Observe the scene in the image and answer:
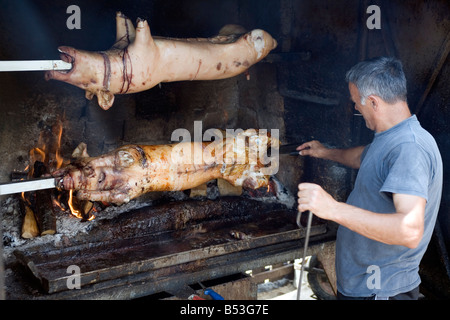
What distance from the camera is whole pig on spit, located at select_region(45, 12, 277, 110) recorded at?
2902 millimetres

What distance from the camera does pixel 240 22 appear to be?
4.47 m

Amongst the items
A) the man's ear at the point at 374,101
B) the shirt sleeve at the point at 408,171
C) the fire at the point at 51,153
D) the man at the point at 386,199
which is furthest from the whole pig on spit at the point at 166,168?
the shirt sleeve at the point at 408,171

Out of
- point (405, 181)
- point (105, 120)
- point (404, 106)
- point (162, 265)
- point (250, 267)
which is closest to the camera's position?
point (405, 181)

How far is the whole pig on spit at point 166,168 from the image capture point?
3.15 m

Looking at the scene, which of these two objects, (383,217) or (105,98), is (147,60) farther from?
(383,217)

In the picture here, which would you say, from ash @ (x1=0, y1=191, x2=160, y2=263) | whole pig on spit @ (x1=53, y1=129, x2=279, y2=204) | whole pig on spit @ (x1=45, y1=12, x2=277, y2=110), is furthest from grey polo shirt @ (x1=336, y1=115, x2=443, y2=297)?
ash @ (x1=0, y1=191, x2=160, y2=263)

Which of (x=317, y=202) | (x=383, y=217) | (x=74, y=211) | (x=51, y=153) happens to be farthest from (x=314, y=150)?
(x=51, y=153)

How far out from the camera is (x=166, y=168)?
11.4ft

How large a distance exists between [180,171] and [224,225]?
2.09ft

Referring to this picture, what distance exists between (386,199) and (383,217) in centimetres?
30

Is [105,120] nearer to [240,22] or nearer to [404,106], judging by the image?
[240,22]

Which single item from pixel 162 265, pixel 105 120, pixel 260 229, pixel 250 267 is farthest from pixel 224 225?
pixel 105 120

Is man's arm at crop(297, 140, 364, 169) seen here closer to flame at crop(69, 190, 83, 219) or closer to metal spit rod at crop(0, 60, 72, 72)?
flame at crop(69, 190, 83, 219)

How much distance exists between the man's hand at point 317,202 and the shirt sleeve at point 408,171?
27 centimetres
